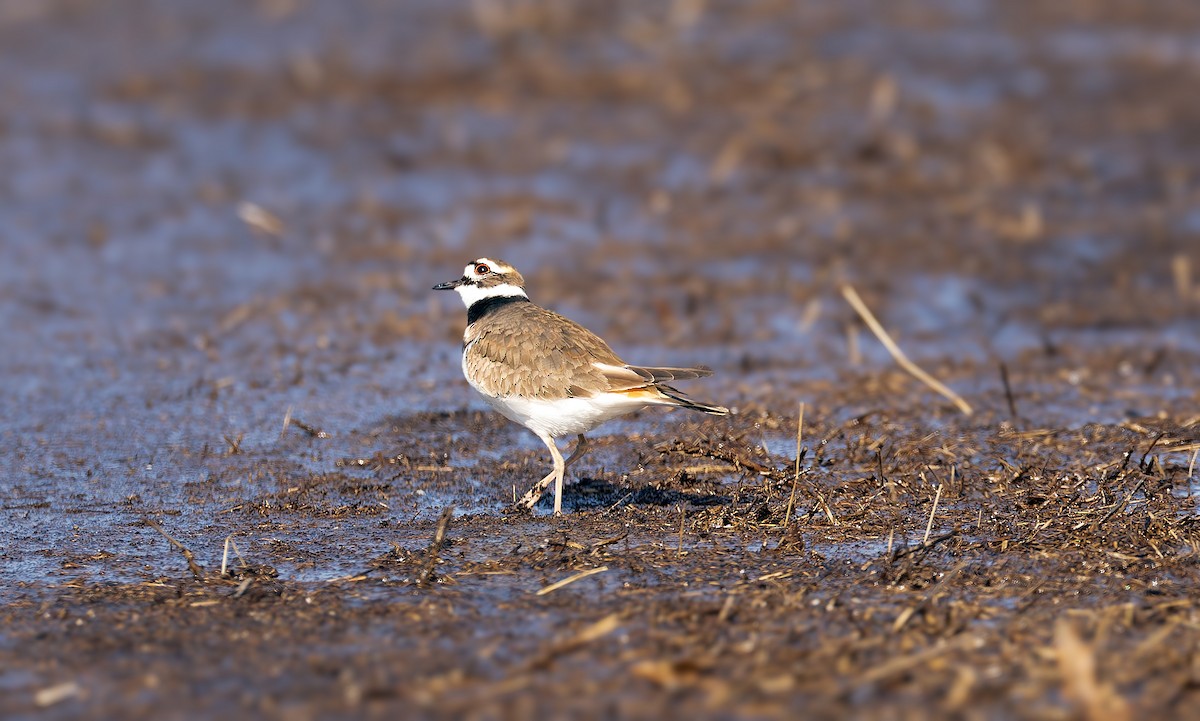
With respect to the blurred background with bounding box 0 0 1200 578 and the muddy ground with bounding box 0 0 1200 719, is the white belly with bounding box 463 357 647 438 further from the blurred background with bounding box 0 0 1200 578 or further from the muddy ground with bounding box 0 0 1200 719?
the blurred background with bounding box 0 0 1200 578

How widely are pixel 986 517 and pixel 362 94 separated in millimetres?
10325

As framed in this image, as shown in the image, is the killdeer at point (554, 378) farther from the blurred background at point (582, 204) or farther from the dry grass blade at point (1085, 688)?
the dry grass blade at point (1085, 688)

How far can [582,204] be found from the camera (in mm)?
13422

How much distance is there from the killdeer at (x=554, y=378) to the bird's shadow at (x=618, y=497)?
0.15 metres

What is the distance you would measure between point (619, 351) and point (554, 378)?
316 cm

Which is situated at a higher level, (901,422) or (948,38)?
(948,38)

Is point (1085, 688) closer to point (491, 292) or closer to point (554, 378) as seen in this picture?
point (554, 378)

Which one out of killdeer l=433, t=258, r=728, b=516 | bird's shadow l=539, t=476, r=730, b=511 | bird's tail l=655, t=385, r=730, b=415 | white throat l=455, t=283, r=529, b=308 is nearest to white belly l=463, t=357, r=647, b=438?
killdeer l=433, t=258, r=728, b=516

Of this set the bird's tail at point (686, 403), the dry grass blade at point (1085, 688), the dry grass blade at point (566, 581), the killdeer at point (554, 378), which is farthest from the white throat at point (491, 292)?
the dry grass blade at point (1085, 688)

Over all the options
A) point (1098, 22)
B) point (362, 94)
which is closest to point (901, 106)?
point (1098, 22)

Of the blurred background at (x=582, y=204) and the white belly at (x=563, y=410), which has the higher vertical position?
the blurred background at (x=582, y=204)

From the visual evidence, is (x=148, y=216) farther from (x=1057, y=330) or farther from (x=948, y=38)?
(x=948, y=38)

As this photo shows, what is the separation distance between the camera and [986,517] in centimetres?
698

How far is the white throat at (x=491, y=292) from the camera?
8.64 m
